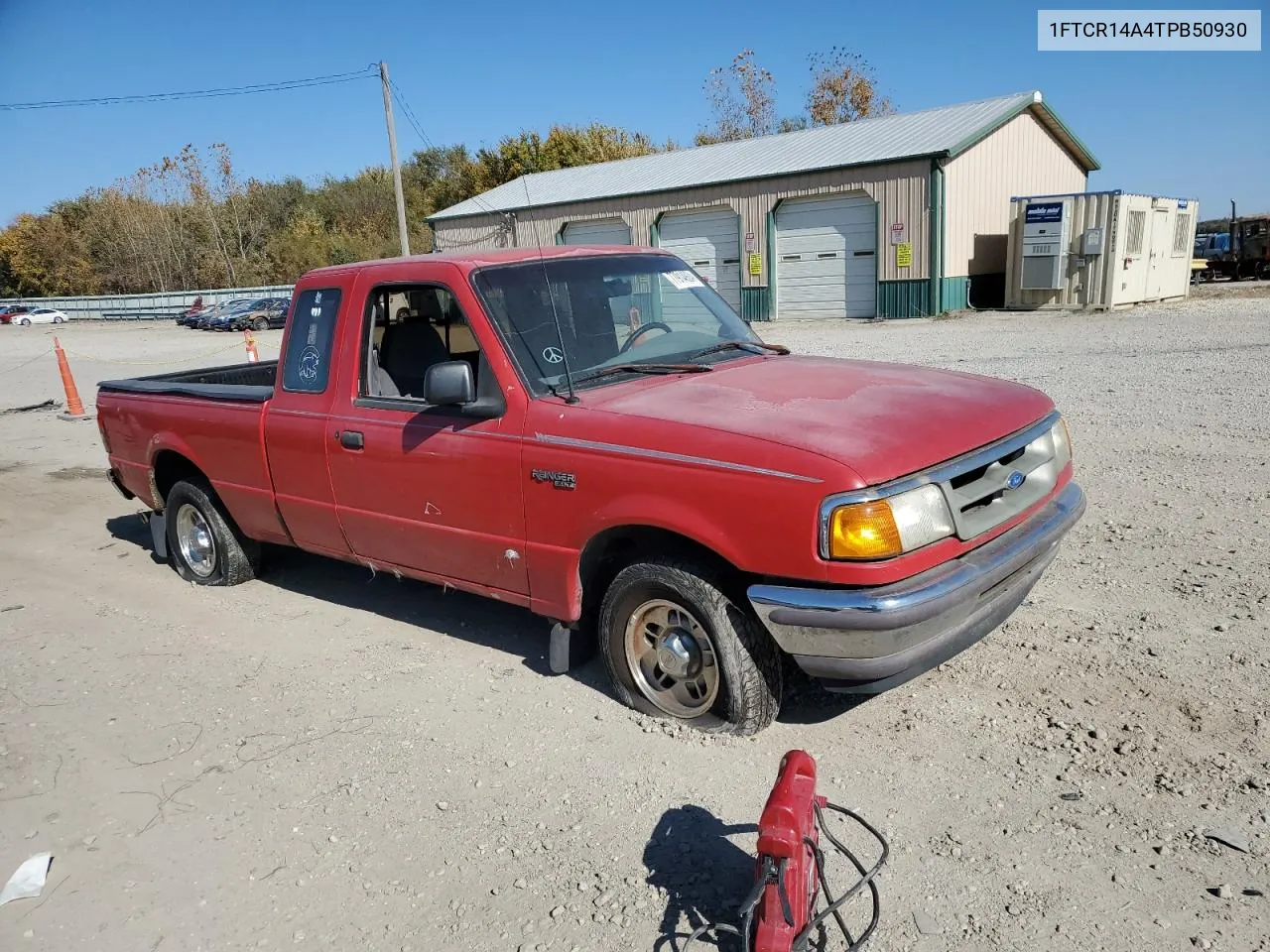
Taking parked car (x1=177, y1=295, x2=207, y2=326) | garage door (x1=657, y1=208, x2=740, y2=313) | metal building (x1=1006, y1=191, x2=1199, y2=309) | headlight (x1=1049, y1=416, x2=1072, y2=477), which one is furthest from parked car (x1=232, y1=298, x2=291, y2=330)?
headlight (x1=1049, y1=416, x2=1072, y2=477)

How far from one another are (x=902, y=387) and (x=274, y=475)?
3355mm

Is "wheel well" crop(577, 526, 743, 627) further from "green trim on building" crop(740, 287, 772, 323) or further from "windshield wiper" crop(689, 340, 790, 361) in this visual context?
"green trim on building" crop(740, 287, 772, 323)

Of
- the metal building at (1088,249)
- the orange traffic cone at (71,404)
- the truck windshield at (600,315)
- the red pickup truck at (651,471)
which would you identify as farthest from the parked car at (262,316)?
the truck windshield at (600,315)

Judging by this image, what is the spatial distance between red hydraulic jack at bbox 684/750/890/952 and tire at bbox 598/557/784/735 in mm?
807

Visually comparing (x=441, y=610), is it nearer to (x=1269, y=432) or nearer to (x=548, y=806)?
(x=548, y=806)

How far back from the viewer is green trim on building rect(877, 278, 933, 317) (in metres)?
24.9

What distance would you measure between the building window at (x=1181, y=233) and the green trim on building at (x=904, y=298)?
707 centimetres

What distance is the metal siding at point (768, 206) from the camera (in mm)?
24422

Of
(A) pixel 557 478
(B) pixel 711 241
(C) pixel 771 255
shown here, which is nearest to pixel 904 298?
(C) pixel 771 255

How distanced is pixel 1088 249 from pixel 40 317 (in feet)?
183

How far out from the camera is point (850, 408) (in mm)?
3666

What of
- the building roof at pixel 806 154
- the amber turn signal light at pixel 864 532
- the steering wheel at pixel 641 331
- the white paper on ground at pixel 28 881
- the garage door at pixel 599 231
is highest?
the building roof at pixel 806 154

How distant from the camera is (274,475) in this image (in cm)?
530

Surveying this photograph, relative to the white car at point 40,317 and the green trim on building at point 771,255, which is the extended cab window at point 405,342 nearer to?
the green trim on building at point 771,255
